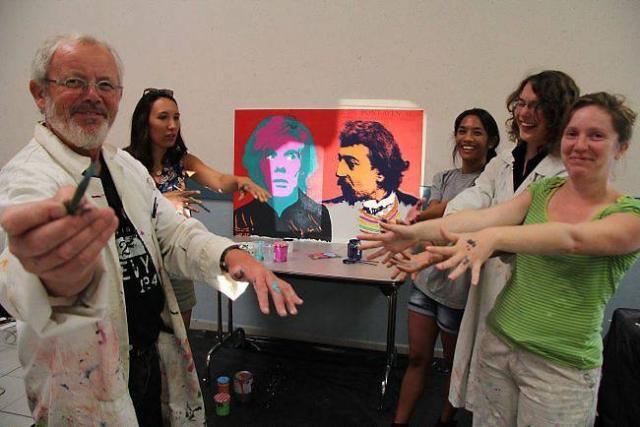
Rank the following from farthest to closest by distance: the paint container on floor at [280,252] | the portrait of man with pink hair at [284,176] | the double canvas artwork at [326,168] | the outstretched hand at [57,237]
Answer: the portrait of man with pink hair at [284,176]
the double canvas artwork at [326,168]
the paint container on floor at [280,252]
the outstretched hand at [57,237]

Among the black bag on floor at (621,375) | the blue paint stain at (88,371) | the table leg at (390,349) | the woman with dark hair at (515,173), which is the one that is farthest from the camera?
the table leg at (390,349)

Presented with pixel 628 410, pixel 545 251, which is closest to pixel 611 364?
pixel 628 410

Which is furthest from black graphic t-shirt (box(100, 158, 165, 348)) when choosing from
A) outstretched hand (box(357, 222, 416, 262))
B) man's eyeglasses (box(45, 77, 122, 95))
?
outstretched hand (box(357, 222, 416, 262))

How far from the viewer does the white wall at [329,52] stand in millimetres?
2832

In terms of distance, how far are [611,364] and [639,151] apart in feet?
5.03

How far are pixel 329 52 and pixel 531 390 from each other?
2721 millimetres

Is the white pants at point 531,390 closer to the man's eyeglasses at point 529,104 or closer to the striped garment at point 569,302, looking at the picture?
the striped garment at point 569,302

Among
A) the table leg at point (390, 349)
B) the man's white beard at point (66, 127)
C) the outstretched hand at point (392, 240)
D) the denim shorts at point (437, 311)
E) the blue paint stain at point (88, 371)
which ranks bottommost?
the table leg at point (390, 349)

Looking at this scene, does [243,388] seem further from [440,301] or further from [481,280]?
[481,280]

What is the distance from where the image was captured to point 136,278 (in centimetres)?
123

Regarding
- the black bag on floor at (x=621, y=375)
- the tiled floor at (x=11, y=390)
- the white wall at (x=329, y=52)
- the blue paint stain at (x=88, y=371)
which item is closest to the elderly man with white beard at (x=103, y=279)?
the blue paint stain at (x=88, y=371)

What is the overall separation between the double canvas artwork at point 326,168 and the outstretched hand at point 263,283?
2.08 meters

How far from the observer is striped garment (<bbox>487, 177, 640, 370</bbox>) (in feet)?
4.04

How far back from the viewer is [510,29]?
2.90 m
